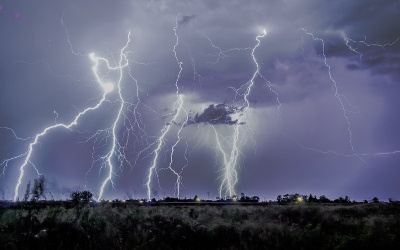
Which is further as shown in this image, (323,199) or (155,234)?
→ (323,199)

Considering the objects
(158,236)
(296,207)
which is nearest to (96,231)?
(158,236)

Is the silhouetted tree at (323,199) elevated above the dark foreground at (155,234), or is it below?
above

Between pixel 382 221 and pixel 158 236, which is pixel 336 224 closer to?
pixel 382 221

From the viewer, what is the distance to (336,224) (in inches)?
520

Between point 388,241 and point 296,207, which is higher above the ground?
point 296,207

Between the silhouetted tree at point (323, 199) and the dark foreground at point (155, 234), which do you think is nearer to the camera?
the dark foreground at point (155, 234)

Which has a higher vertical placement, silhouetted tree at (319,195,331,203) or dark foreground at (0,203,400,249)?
silhouetted tree at (319,195,331,203)

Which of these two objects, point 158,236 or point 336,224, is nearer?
point 158,236

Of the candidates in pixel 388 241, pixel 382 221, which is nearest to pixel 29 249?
pixel 388 241

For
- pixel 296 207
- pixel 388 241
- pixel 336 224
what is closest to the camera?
pixel 388 241

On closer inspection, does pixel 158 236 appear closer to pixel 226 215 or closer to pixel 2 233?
pixel 2 233

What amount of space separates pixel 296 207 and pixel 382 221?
524 centimetres

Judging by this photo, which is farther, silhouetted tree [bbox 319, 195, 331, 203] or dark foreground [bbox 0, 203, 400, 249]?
silhouetted tree [bbox 319, 195, 331, 203]

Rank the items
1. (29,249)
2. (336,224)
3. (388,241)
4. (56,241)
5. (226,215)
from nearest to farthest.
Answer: (29,249), (56,241), (388,241), (336,224), (226,215)
